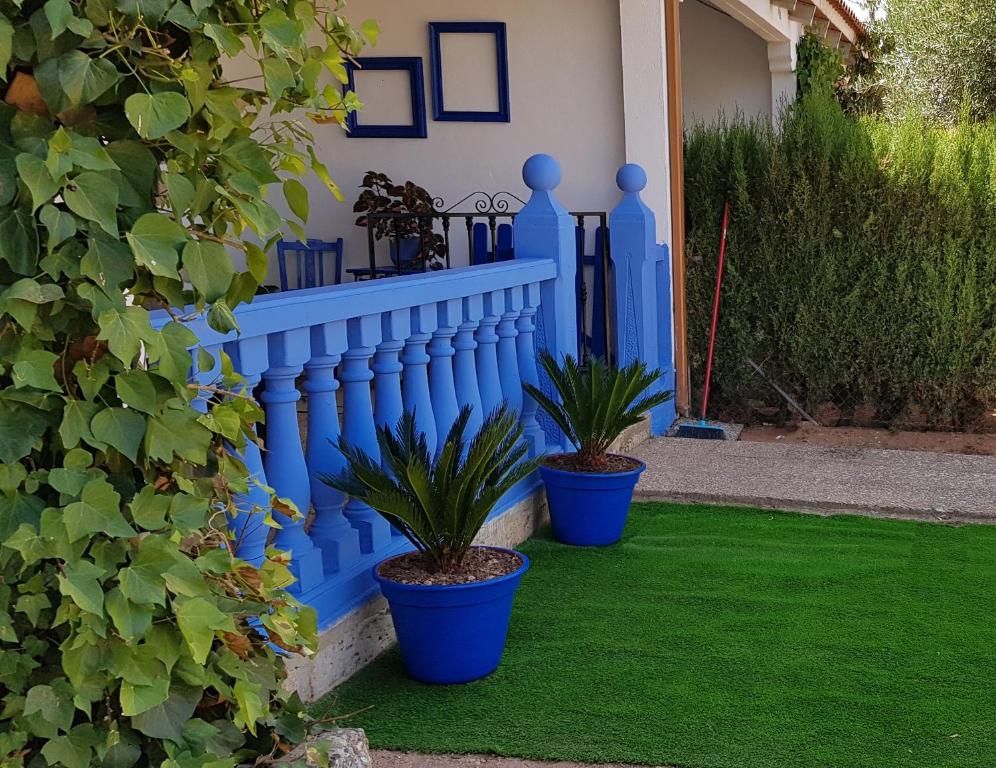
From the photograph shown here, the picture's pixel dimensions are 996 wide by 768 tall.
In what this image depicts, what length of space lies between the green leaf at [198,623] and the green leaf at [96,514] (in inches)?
5.5

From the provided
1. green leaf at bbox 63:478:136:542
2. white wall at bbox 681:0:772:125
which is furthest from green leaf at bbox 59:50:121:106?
white wall at bbox 681:0:772:125

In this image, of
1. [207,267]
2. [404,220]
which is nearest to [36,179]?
[207,267]

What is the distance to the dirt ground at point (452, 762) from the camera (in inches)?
111

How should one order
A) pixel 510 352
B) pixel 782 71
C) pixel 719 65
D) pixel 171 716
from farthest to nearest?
pixel 719 65, pixel 782 71, pixel 510 352, pixel 171 716

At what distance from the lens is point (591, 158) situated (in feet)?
22.4

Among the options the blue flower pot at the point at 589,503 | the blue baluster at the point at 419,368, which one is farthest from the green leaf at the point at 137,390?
the blue flower pot at the point at 589,503

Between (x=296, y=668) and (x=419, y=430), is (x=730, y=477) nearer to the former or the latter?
(x=419, y=430)

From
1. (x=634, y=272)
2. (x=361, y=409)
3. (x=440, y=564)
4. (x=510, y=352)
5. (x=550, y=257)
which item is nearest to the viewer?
(x=440, y=564)

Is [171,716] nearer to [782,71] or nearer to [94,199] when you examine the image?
[94,199]

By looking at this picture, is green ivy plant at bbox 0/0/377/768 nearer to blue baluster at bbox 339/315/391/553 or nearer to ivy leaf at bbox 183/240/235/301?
ivy leaf at bbox 183/240/235/301

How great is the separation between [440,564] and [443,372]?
1039 mm

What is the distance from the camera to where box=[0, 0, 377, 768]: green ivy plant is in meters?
1.51

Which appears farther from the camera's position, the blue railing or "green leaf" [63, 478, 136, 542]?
the blue railing

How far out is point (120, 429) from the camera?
158cm
